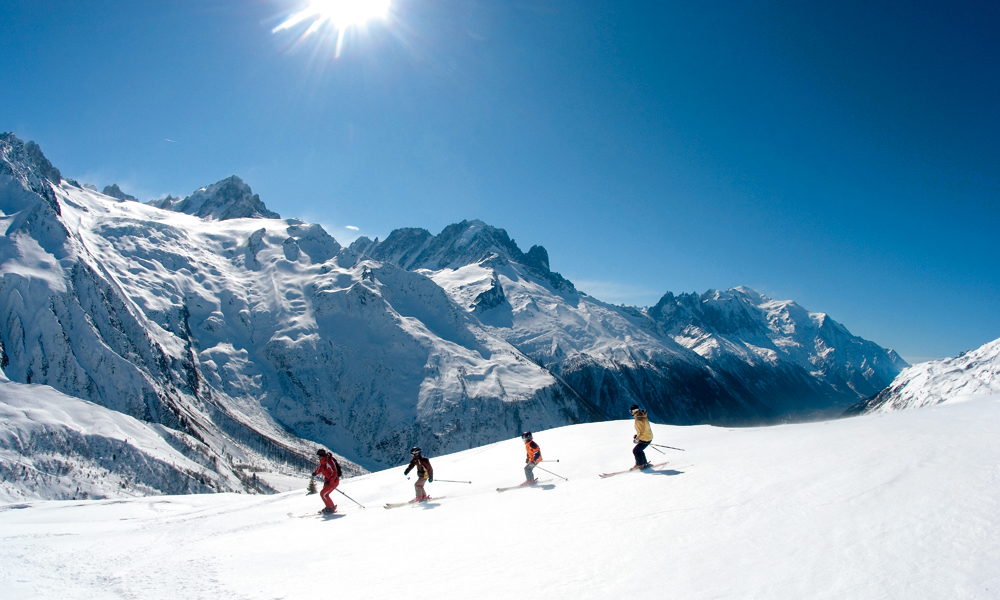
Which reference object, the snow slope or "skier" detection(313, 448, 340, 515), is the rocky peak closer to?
the snow slope

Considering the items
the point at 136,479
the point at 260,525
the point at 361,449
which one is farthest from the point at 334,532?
the point at 361,449

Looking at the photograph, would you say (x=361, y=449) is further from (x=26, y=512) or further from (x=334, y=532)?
(x=334, y=532)

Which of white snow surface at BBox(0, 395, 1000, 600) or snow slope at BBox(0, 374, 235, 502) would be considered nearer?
white snow surface at BBox(0, 395, 1000, 600)

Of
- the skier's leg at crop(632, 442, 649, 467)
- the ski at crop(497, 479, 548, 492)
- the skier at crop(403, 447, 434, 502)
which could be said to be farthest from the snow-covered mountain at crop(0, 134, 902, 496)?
the skier's leg at crop(632, 442, 649, 467)

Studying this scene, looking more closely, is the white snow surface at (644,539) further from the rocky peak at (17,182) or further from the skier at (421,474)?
the rocky peak at (17,182)

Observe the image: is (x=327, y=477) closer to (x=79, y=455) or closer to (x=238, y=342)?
(x=79, y=455)

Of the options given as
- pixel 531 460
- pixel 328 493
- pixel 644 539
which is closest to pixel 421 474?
pixel 328 493

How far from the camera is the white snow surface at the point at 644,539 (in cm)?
662

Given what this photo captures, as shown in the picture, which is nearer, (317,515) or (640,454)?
(640,454)

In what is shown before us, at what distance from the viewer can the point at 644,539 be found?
28.9ft

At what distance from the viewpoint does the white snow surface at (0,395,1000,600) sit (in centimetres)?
662

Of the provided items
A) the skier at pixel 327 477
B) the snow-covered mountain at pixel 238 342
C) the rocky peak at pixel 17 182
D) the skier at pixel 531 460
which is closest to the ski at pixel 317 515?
the skier at pixel 327 477

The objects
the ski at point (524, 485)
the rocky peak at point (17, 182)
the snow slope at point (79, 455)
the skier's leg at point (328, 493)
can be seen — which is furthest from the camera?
the rocky peak at point (17, 182)

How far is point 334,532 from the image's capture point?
13672 mm
